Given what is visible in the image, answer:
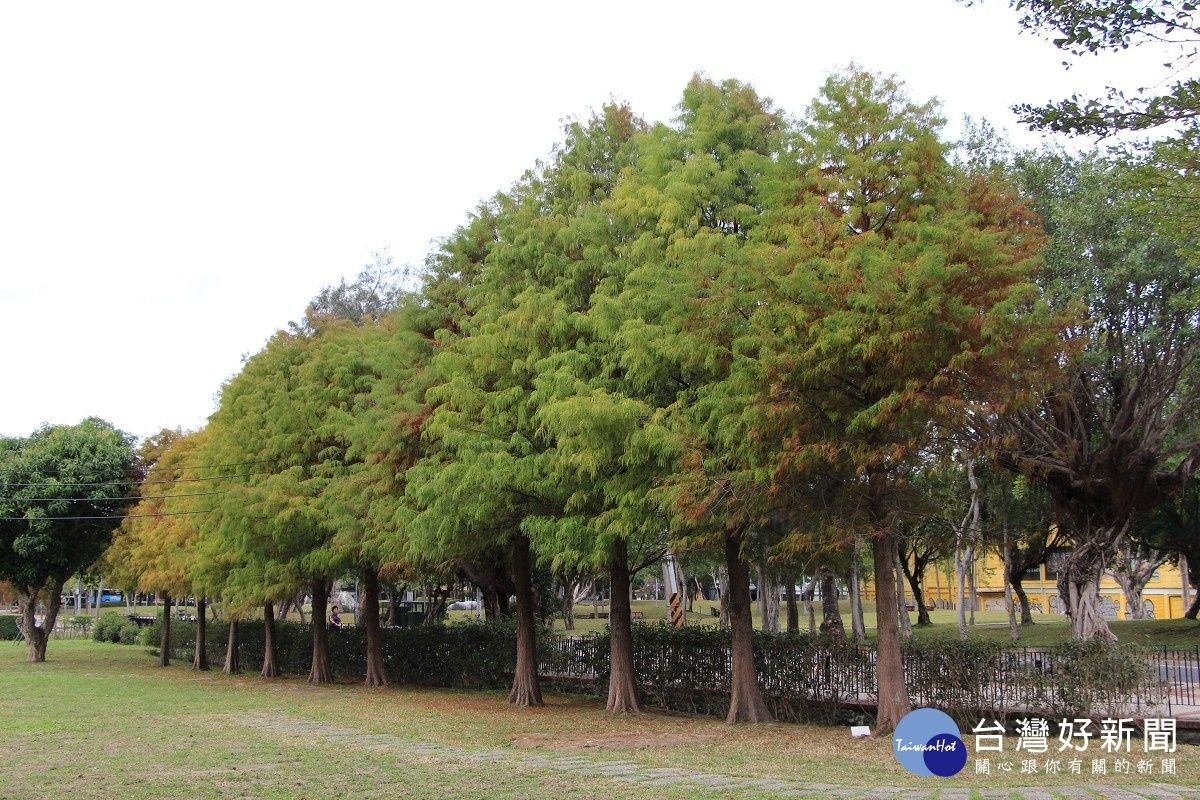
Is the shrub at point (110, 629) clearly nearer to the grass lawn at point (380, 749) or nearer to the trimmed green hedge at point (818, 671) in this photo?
the grass lawn at point (380, 749)

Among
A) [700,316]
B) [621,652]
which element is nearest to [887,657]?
[700,316]

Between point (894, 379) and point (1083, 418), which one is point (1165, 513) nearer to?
point (1083, 418)

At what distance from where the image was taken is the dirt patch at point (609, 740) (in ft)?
47.0

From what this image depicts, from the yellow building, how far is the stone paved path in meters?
43.4

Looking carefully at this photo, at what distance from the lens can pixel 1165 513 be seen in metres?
34.6

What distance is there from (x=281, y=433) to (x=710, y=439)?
629 inches

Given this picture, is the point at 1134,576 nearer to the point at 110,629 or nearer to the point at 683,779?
the point at 683,779

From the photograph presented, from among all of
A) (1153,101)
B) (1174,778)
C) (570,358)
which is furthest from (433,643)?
(1153,101)

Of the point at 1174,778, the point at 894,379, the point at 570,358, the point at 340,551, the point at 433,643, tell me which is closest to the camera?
the point at 1174,778

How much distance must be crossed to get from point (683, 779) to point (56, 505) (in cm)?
3669

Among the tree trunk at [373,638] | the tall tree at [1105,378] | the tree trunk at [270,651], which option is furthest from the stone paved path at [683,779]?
the tree trunk at [270,651]

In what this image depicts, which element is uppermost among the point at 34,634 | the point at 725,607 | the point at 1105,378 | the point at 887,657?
the point at 1105,378

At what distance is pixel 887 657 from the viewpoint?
1447 cm

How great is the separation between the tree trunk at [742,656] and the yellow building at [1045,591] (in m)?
38.0
